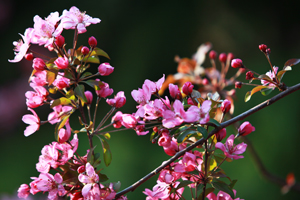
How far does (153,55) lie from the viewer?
3.25 m

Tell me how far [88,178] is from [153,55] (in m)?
2.76

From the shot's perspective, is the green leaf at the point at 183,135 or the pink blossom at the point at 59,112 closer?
the green leaf at the point at 183,135

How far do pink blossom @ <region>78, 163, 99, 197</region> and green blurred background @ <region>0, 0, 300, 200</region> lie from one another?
180cm

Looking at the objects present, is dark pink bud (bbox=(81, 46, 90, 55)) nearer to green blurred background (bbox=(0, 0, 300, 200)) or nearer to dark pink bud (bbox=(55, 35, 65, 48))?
dark pink bud (bbox=(55, 35, 65, 48))

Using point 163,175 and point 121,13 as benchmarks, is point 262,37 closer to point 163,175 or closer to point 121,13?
point 121,13

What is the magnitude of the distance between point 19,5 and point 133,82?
1.81 metres

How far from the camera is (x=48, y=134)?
9.79 feet

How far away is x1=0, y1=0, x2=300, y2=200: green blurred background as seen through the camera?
2.41 meters

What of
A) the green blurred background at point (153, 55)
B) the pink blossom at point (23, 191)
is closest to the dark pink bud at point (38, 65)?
the pink blossom at point (23, 191)

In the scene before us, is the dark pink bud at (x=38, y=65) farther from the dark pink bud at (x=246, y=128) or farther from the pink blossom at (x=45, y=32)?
the dark pink bud at (x=246, y=128)

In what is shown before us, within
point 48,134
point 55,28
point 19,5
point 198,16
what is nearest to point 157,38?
point 198,16

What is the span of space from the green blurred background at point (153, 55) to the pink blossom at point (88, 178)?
5.91 feet

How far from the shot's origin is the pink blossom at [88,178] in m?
0.57

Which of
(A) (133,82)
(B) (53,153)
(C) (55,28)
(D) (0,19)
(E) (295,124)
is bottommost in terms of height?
(E) (295,124)
